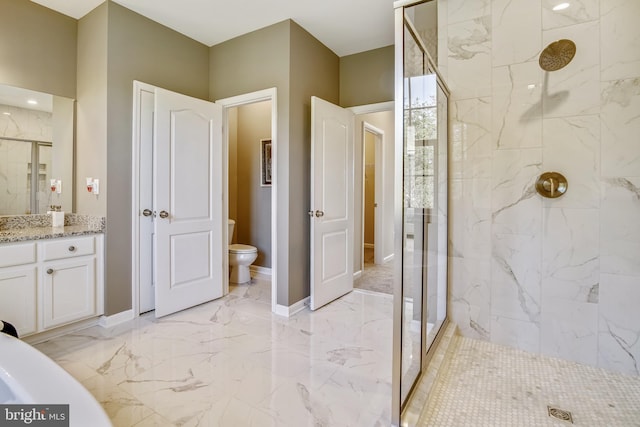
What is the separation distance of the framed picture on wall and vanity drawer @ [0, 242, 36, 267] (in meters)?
2.57

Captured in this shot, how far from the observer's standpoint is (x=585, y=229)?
2.05 meters

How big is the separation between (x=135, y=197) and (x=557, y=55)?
329cm

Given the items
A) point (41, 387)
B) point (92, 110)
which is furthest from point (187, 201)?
point (41, 387)

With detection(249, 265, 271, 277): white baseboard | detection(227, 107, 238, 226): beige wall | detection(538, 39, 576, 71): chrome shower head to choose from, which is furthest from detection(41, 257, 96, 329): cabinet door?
detection(538, 39, 576, 71): chrome shower head

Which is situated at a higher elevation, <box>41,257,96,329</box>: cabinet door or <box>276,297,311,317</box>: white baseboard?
<box>41,257,96,329</box>: cabinet door

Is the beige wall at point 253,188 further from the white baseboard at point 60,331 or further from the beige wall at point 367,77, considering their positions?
the white baseboard at point 60,331

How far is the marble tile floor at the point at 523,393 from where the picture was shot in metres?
1.55

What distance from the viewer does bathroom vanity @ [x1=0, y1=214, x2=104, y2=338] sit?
7.09 feet

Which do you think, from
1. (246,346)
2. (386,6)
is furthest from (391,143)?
(246,346)

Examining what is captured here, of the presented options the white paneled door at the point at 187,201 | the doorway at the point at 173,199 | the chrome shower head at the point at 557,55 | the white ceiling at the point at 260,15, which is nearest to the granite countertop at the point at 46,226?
the doorway at the point at 173,199

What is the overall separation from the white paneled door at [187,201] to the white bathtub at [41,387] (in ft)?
5.92

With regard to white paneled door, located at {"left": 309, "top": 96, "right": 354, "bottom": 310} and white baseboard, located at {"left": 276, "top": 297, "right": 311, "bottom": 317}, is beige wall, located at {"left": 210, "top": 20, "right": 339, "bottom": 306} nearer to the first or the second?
white baseboard, located at {"left": 276, "top": 297, "right": 311, "bottom": 317}

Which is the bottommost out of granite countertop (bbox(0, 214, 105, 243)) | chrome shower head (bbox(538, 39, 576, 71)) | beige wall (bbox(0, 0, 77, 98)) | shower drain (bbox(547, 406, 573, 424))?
shower drain (bbox(547, 406, 573, 424))

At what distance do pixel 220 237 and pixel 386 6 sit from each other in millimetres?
2597
